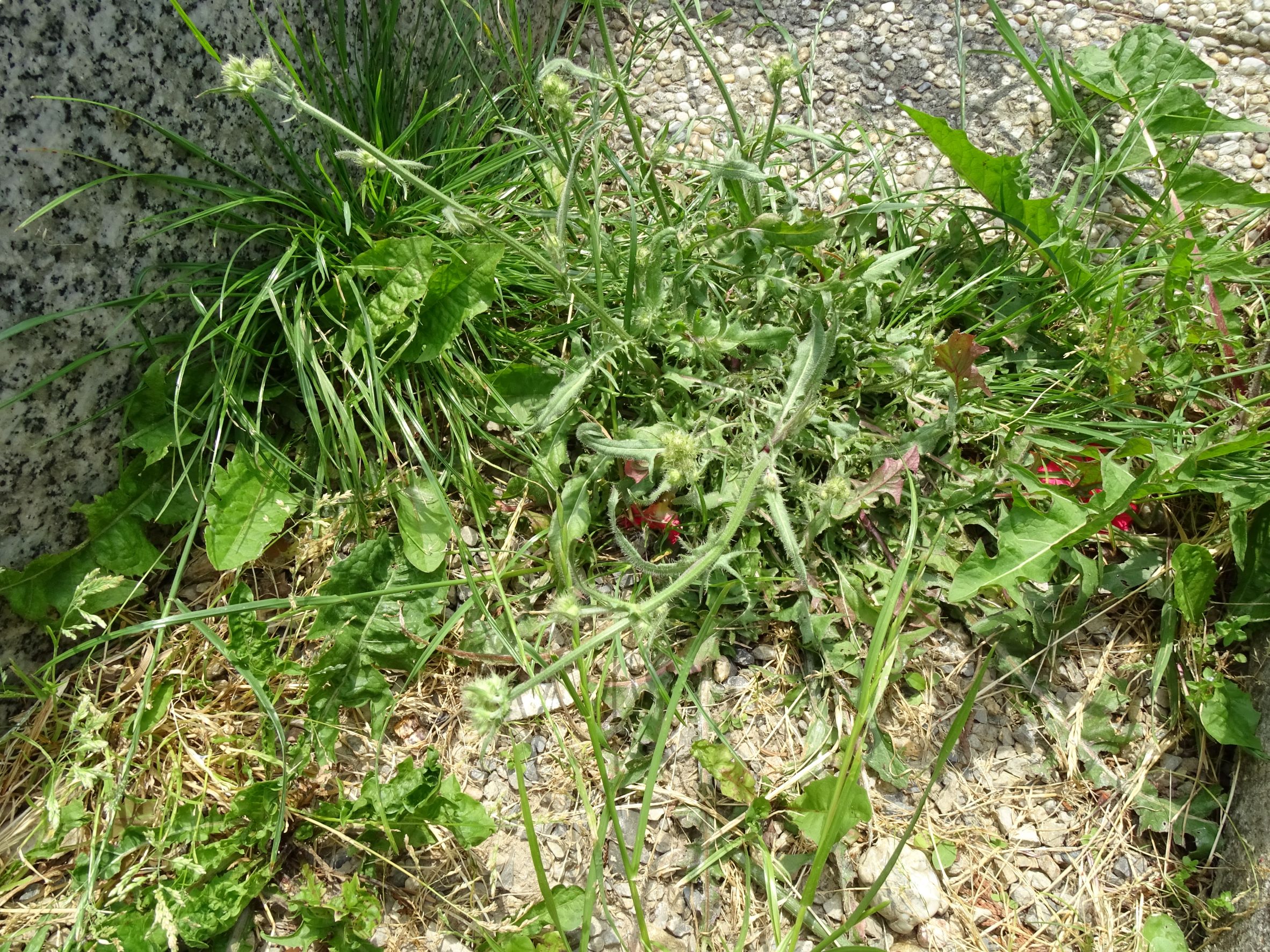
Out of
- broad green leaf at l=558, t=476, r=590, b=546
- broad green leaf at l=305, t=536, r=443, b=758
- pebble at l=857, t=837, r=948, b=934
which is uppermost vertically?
broad green leaf at l=558, t=476, r=590, b=546

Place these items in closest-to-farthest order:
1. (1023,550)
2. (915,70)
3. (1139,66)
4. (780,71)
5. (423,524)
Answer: (780,71) < (1023,550) < (423,524) < (1139,66) < (915,70)

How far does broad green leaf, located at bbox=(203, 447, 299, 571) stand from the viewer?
1656 mm

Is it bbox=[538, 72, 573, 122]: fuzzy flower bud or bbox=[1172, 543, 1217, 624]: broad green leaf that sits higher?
bbox=[538, 72, 573, 122]: fuzzy flower bud

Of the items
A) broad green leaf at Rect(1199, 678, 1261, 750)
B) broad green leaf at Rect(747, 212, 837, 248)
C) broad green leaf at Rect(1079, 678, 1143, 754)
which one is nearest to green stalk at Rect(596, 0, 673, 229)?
broad green leaf at Rect(747, 212, 837, 248)

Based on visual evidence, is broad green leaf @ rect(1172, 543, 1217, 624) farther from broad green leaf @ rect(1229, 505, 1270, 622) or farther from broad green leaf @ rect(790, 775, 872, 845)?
broad green leaf @ rect(790, 775, 872, 845)

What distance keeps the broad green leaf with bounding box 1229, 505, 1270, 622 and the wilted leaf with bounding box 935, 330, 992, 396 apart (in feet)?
1.96

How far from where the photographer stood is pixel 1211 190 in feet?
6.14

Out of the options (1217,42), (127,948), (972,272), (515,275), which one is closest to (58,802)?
(127,948)

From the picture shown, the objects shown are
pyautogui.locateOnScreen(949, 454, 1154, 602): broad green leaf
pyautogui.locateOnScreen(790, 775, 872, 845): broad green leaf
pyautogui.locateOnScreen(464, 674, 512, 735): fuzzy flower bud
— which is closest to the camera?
pyautogui.locateOnScreen(464, 674, 512, 735): fuzzy flower bud

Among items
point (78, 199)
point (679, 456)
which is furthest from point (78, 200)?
point (679, 456)

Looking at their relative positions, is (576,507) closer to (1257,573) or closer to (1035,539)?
(1035,539)

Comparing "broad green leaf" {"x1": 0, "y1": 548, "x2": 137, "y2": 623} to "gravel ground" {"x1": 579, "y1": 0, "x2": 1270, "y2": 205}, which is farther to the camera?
"gravel ground" {"x1": 579, "y1": 0, "x2": 1270, "y2": 205}

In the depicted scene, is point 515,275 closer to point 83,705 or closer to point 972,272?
point 972,272

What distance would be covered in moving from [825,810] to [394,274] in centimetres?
138
